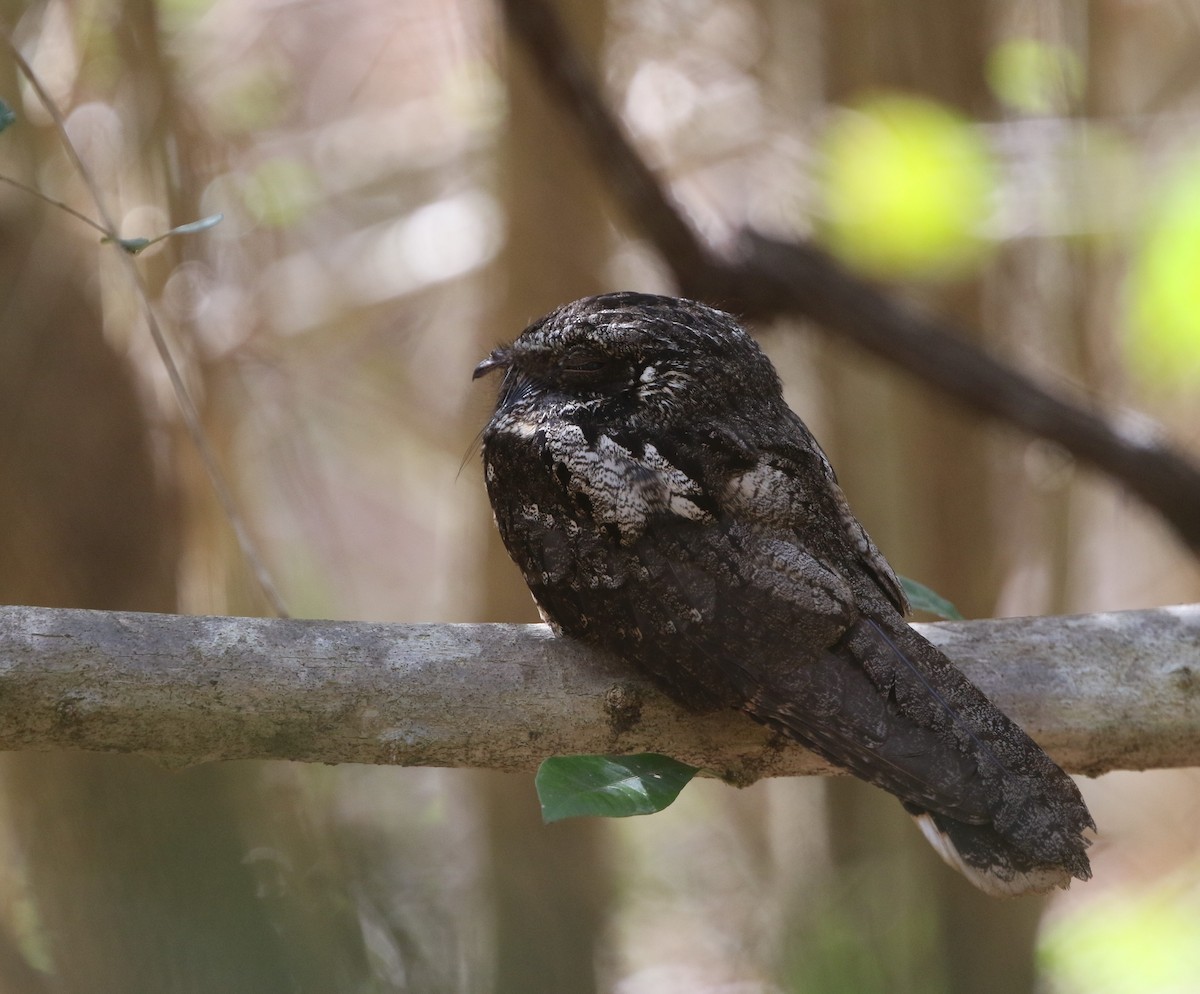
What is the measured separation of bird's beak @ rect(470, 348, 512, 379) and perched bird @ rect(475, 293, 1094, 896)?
0.41ft

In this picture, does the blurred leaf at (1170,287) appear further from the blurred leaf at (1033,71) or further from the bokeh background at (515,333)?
the blurred leaf at (1033,71)

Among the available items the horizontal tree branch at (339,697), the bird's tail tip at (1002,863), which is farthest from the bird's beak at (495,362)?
the bird's tail tip at (1002,863)

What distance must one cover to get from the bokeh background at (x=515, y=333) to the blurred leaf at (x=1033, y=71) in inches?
0.9

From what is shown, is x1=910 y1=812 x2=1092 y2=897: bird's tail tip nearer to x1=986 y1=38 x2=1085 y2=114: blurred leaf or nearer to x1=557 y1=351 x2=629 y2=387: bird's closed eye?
x1=557 y1=351 x2=629 y2=387: bird's closed eye

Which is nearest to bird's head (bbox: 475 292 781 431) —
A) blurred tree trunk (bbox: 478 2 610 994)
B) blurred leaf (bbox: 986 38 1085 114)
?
blurred tree trunk (bbox: 478 2 610 994)

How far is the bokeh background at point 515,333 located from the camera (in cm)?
290

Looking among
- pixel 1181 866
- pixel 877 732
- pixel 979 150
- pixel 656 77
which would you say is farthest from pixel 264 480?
pixel 1181 866

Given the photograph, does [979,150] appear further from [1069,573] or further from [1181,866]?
[1181,866]

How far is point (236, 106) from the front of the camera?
533 centimetres

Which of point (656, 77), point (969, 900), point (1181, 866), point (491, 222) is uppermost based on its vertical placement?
point (656, 77)

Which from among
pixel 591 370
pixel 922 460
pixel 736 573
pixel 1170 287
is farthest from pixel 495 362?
pixel 1170 287

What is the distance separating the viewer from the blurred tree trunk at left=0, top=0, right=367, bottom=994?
1497 millimetres

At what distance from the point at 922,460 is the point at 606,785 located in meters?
3.37

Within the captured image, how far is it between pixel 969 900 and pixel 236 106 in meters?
4.93
